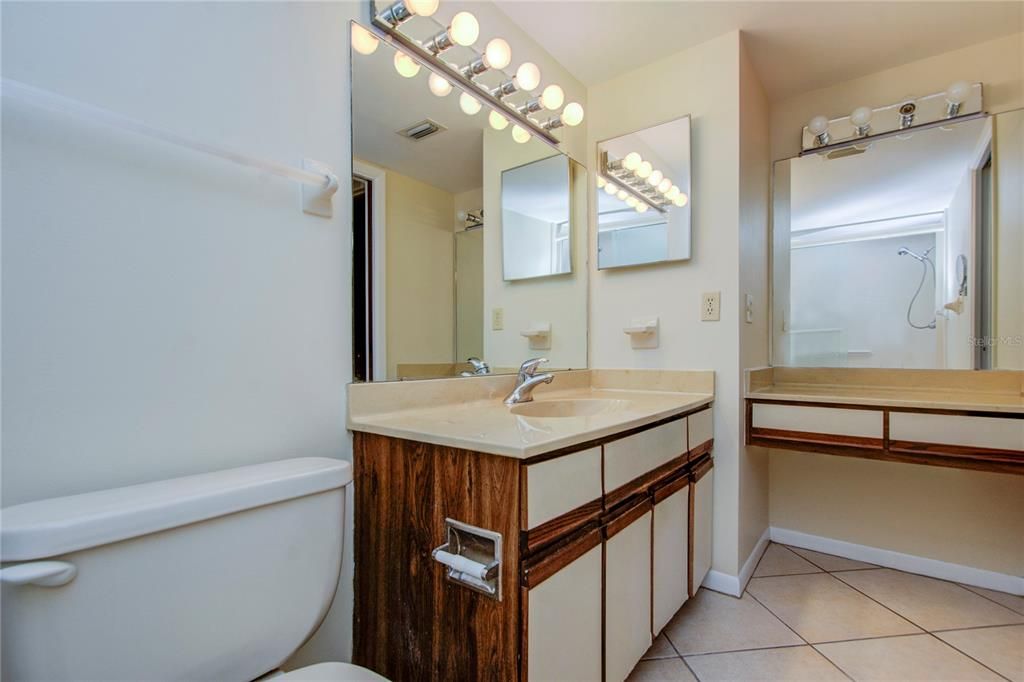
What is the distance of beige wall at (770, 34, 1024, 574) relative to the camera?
1.79 metres

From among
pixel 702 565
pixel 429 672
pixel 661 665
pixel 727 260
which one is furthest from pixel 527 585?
pixel 727 260

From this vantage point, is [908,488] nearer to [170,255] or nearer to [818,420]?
[818,420]

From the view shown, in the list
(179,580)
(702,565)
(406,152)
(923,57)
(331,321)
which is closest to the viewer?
(179,580)

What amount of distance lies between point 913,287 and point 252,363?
8.05 feet

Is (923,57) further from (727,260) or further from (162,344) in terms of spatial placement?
(162,344)

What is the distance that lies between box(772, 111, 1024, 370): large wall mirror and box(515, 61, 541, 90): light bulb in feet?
4.48

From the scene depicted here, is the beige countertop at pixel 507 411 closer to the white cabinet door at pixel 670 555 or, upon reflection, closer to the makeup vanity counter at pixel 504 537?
the makeup vanity counter at pixel 504 537

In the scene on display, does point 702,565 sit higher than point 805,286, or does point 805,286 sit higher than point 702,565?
point 805,286

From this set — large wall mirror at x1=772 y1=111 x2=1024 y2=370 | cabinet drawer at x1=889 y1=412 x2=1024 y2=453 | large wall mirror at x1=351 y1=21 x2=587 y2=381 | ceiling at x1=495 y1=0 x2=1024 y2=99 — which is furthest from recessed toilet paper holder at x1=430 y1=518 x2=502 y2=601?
large wall mirror at x1=772 y1=111 x2=1024 y2=370

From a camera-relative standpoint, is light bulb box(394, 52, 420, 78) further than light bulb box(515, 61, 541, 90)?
No

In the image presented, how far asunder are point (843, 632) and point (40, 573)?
2.06 meters

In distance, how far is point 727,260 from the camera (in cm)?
177

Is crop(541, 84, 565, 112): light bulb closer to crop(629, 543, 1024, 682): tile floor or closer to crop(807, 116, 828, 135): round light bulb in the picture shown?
crop(807, 116, 828, 135): round light bulb

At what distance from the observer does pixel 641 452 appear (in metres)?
1.23
